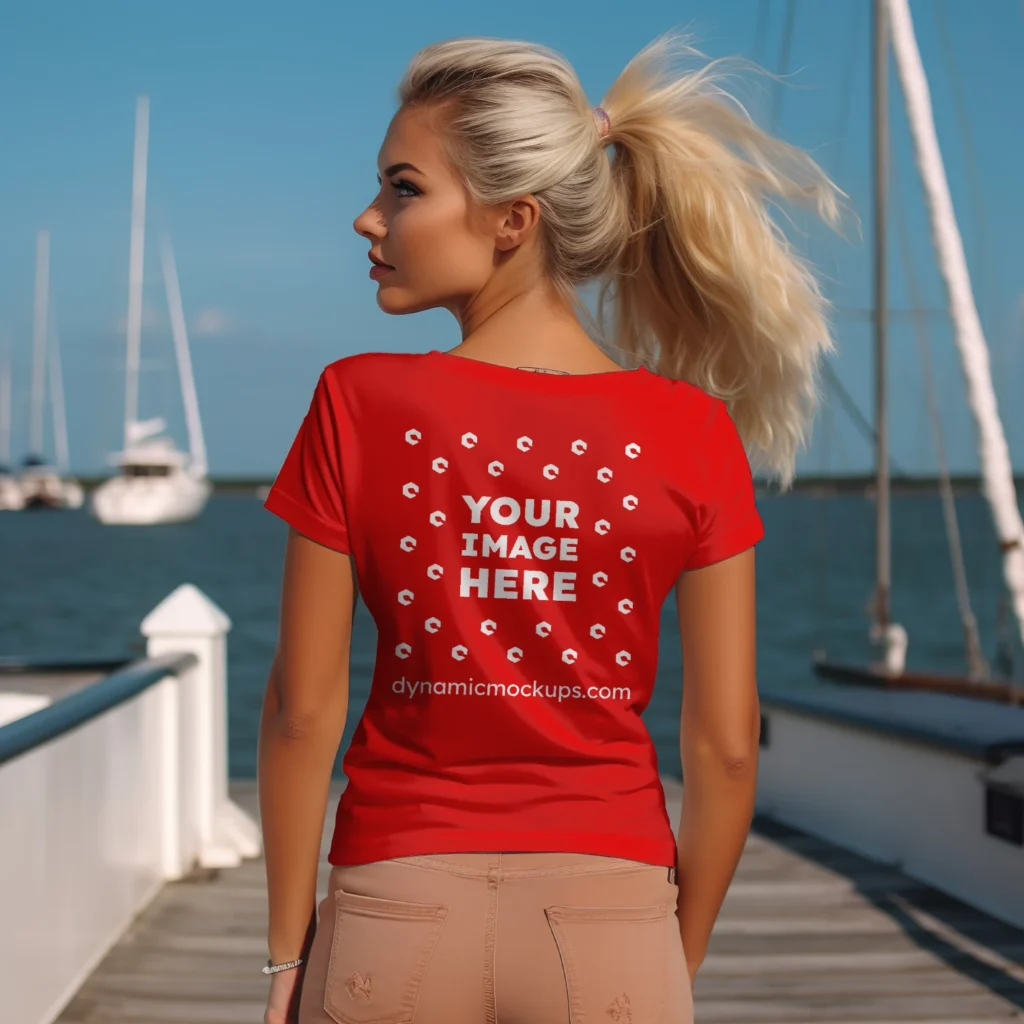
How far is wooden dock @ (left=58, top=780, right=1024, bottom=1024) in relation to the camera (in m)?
4.04

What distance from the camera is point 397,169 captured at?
1.48 meters

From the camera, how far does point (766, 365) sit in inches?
68.8

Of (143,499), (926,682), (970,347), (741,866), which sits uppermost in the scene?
(970,347)

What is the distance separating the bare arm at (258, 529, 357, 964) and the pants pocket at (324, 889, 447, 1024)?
3.5 inches

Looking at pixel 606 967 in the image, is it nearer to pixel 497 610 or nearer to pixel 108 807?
pixel 497 610

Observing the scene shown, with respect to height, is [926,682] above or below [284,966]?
below

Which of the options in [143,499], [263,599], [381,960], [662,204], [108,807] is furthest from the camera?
[143,499]

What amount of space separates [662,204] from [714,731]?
595mm

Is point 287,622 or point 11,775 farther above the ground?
point 287,622

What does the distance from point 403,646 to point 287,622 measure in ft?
0.38

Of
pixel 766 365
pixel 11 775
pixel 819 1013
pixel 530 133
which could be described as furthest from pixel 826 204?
pixel 819 1013

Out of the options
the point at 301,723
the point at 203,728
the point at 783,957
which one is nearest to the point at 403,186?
the point at 301,723

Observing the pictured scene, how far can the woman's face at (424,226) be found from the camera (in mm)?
1448

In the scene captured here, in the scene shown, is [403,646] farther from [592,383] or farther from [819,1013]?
[819,1013]
